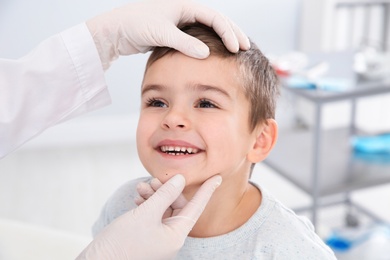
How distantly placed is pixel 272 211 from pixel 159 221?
0.79 ft

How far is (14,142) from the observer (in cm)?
132

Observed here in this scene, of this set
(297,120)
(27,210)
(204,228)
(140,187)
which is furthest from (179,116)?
(297,120)

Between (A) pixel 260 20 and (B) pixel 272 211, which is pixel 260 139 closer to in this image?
(B) pixel 272 211

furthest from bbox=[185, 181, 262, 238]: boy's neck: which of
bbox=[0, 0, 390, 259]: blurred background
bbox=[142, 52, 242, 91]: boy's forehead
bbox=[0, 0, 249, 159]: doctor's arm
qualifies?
bbox=[0, 0, 390, 259]: blurred background

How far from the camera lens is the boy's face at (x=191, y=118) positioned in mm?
1151

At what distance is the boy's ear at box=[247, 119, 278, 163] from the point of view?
50.9 inches

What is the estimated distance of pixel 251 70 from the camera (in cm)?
123

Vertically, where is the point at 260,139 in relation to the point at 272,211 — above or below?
above

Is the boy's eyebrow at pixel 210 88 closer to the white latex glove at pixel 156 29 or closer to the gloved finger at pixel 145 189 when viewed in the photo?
the white latex glove at pixel 156 29

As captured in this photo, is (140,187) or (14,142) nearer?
(140,187)

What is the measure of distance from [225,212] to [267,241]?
0.44ft

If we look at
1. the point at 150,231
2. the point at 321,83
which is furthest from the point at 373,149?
the point at 150,231

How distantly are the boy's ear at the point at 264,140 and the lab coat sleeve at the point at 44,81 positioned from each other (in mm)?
367

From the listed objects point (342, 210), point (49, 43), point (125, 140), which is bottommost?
point (342, 210)
